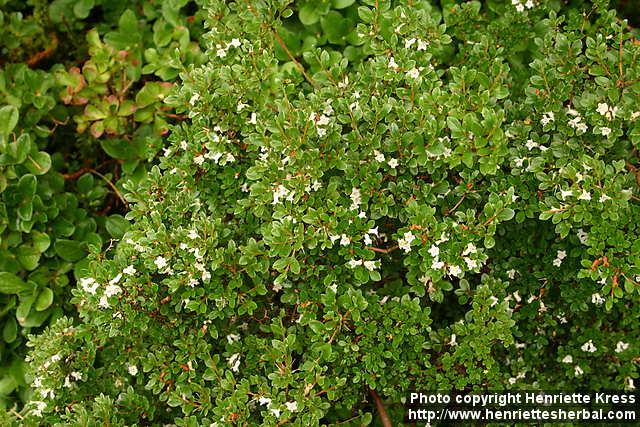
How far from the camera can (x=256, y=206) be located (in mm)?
1825

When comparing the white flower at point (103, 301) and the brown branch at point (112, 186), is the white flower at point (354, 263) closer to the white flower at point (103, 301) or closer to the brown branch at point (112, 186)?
the white flower at point (103, 301)

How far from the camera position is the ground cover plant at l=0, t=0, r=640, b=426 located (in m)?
1.74

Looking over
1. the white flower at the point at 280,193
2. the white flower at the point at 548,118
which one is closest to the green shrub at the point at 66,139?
the white flower at the point at 280,193

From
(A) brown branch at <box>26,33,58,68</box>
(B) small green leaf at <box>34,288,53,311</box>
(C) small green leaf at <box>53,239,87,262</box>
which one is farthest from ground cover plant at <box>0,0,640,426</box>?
(A) brown branch at <box>26,33,58,68</box>

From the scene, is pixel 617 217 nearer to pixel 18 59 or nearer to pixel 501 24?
pixel 501 24

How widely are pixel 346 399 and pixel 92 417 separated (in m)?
0.67

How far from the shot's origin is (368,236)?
178cm

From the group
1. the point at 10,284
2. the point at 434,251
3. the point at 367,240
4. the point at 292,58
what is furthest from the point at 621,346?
the point at 10,284

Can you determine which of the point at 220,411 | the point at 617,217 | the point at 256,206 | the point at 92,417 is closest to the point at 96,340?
the point at 92,417

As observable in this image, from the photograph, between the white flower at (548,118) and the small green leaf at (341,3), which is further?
the small green leaf at (341,3)

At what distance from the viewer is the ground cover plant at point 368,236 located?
68.3 inches

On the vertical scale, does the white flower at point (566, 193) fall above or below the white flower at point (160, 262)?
above

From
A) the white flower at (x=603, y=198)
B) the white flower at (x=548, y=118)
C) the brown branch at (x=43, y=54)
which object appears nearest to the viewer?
the white flower at (x=603, y=198)

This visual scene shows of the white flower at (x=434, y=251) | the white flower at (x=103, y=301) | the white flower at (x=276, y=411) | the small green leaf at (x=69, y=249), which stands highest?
the small green leaf at (x=69, y=249)
